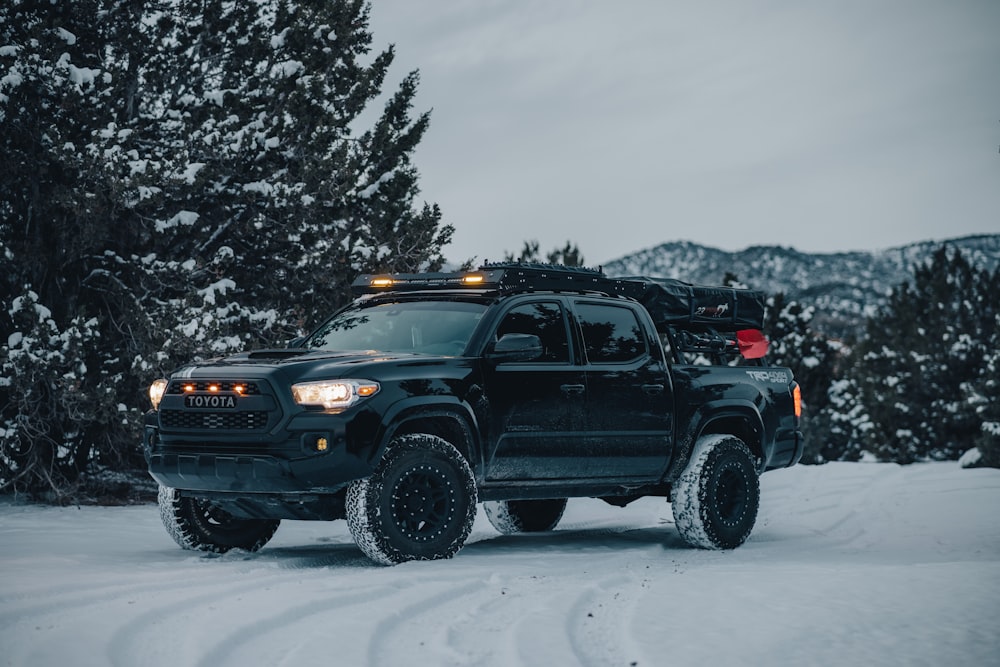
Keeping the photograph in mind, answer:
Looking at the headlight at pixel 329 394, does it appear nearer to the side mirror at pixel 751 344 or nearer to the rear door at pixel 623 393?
the rear door at pixel 623 393

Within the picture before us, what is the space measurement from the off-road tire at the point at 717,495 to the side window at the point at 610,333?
3.34ft

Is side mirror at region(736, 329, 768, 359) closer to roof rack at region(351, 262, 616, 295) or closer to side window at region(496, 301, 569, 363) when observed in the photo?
roof rack at region(351, 262, 616, 295)

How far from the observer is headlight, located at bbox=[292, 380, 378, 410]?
6.91 m

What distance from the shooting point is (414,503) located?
23.6 ft

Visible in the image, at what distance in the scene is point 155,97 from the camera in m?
14.0

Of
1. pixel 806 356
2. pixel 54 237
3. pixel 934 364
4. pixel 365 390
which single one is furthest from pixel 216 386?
pixel 934 364

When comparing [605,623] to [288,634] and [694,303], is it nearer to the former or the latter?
[288,634]

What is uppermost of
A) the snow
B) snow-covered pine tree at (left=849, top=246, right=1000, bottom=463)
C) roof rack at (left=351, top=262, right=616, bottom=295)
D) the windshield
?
the snow

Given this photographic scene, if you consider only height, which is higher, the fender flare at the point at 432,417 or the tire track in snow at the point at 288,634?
the fender flare at the point at 432,417

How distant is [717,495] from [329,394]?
366cm

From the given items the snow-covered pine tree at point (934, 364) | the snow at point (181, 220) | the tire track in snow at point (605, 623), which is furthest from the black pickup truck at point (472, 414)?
the snow-covered pine tree at point (934, 364)

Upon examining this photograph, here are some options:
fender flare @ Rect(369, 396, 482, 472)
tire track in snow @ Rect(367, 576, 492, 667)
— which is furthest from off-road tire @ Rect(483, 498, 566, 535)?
tire track in snow @ Rect(367, 576, 492, 667)

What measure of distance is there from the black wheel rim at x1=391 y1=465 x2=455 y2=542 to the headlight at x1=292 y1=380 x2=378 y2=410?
611mm

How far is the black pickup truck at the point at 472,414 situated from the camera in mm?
6949
